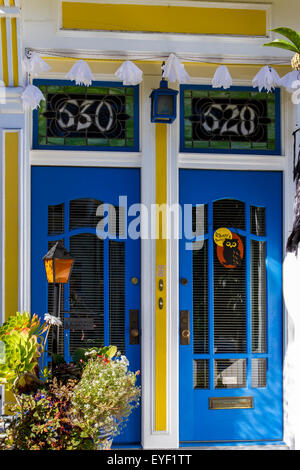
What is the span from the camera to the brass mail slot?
460cm

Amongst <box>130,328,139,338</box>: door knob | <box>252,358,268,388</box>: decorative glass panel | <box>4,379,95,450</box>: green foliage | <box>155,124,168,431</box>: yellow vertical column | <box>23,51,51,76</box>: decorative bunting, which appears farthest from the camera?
<box>252,358,268,388</box>: decorative glass panel

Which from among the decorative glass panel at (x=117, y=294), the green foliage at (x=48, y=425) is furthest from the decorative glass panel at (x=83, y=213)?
the green foliage at (x=48, y=425)

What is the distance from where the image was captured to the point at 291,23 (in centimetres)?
446

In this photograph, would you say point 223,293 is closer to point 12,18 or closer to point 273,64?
point 273,64

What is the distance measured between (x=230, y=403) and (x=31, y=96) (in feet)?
8.70

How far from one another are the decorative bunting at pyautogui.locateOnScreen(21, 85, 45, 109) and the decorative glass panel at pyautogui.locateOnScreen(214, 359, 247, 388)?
90.7 inches

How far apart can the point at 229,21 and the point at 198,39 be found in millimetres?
276

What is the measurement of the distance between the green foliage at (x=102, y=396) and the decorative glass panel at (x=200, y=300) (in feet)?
5.65

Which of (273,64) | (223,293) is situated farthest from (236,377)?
(273,64)

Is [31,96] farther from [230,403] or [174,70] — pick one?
[230,403]

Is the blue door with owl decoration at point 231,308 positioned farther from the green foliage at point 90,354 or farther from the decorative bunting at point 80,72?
the green foliage at point 90,354

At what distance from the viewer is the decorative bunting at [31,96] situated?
418cm

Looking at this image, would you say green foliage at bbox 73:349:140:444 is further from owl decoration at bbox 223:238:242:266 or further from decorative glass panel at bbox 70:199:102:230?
owl decoration at bbox 223:238:242:266

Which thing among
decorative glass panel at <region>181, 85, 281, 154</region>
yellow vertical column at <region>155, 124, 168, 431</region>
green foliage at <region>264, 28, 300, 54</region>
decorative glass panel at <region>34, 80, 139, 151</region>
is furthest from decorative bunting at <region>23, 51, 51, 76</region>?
green foliage at <region>264, 28, 300, 54</region>
